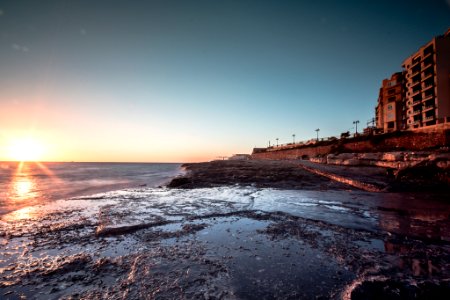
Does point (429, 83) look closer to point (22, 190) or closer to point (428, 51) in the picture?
point (428, 51)

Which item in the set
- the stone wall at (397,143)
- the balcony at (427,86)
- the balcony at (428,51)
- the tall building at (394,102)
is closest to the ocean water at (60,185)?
the stone wall at (397,143)

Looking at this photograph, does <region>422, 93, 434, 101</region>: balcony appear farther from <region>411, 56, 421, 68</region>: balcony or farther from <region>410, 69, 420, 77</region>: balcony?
<region>411, 56, 421, 68</region>: balcony

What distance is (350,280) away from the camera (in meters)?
2.13

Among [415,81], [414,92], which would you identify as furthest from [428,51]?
[414,92]

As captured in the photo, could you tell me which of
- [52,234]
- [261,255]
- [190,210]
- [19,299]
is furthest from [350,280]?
[52,234]

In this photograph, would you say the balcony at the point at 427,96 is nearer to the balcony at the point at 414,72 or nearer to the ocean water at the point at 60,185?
the balcony at the point at 414,72

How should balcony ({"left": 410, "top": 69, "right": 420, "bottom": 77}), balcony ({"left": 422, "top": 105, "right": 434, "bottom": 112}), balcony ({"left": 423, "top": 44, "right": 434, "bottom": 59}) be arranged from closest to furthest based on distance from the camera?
balcony ({"left": 423, "top": 44, "right": 434, "bottom": 59}), balcony ({"left": 422, "top": 105, "right": 434, "bottom": 112}), balcony ({"left": 410, "top": 69, "right": 420, "bottom": 77})

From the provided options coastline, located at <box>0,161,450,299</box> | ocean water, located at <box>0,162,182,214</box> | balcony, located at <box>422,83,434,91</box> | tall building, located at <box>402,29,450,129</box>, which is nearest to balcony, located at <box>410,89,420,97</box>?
tall building, located at <box>402,29,450,129</box>

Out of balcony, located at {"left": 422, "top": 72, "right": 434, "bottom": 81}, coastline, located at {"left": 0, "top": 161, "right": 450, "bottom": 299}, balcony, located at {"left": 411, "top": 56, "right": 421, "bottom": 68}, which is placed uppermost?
balcony, located at {"left": 411, "top": 56, "right": 421, "bottom": 68}

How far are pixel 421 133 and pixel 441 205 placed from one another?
24.5 metres

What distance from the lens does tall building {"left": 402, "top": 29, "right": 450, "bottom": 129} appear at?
145 ft

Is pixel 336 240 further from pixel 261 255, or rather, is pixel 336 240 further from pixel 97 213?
pixel 97 213

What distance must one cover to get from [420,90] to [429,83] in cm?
234

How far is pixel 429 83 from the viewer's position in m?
47.3
